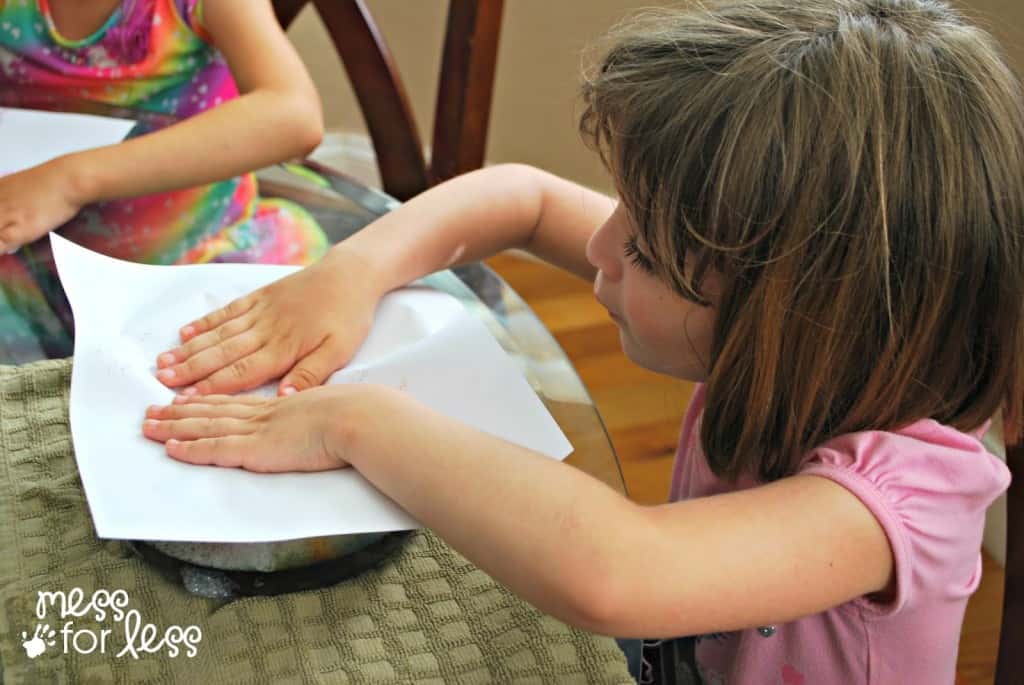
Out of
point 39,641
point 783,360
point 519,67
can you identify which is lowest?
point 519,67

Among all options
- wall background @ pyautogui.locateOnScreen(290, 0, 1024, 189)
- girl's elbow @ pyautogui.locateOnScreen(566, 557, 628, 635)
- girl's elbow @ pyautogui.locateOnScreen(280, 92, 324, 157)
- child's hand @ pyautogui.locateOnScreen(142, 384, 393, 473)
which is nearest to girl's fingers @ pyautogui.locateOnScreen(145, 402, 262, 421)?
child's hand @ pyautogui.locateOnScreen(142, 384, 393, 473)

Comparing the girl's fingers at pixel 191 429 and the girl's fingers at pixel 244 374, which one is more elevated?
the girl's fingers at pixel 191 429

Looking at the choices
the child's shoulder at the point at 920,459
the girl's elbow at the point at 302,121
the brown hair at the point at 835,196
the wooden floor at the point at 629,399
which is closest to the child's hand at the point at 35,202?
the girl's elbow at the point at 302,121

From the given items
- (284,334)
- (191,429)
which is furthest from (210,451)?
(284,334)

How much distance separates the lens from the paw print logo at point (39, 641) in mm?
507

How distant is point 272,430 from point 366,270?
0.54 ft

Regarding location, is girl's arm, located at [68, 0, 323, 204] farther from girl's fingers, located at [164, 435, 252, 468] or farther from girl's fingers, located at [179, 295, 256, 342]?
girl's fingers, located at [164, 435, 252, 468]

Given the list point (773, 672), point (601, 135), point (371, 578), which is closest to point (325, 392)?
point (371, 578)

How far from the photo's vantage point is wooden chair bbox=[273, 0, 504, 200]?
0.94 meters

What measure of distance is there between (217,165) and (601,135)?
364mm

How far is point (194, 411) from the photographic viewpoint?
59 centimetres

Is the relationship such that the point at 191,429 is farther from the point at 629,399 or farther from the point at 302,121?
the point at 629,399

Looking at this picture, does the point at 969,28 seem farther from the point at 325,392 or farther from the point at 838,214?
the point at 325,392

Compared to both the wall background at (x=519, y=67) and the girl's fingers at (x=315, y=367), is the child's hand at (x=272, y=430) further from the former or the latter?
the wall background at (x=519, y=67)
